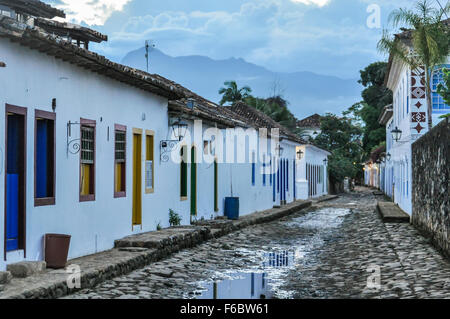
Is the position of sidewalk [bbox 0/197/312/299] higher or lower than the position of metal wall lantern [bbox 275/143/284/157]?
lower

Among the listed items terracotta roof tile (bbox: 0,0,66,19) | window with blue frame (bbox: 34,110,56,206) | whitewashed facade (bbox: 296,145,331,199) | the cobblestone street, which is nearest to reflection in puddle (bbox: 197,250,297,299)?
the cobblestone street

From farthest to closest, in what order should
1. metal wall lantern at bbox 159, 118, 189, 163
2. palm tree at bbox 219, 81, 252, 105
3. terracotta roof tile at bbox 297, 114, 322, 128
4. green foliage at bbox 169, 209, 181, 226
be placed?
terracotta roof tile at bbox 297, 114, 322, 128 → palm tree at bbox 219, 81, 252, 105 → green foliage at bbox 169, 209, 181, 226 → metal wall lantern at bbox 159, 118, 189, 163

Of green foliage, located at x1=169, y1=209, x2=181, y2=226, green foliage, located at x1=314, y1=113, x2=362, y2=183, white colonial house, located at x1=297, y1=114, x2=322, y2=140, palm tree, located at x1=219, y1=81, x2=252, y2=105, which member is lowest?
green foliage, located at x1=169, y1=209, x2=181, y2=226

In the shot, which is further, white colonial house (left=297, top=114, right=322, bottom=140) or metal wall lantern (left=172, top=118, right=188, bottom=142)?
white colonial house (left=297, top=114, right=322, bottom=140)

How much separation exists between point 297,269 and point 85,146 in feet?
14.1

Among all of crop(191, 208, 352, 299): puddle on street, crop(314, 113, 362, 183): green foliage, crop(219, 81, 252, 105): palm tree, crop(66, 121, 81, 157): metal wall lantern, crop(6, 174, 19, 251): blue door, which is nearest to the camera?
crop(6, 174, 19, 251): blue door

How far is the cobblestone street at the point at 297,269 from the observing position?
9.13 metres

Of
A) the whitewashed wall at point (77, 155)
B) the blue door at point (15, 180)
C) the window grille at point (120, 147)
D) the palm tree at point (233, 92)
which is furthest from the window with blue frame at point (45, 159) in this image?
the palm tree at point (233, 92)

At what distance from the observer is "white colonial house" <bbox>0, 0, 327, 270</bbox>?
8.98 m

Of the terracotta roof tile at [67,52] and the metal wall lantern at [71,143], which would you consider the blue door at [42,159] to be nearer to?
the metal wall lantern at [71,143]

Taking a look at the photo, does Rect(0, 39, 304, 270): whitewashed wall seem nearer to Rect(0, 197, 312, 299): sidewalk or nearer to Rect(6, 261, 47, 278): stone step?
Rect(6, 261, 47, 278): stone step

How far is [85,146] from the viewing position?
11344 mm

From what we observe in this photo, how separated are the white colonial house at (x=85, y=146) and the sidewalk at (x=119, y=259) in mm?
418
